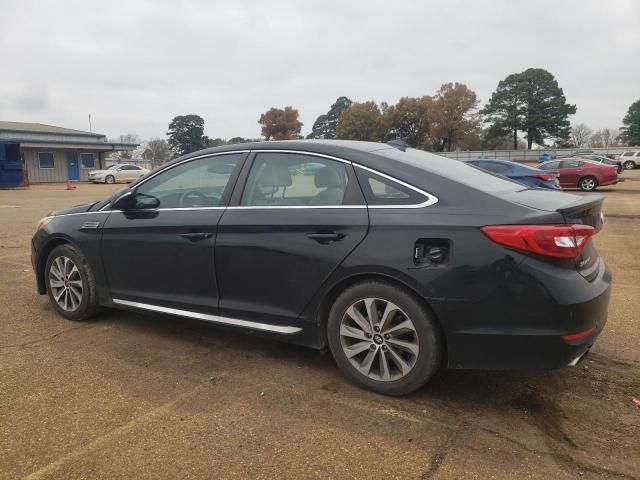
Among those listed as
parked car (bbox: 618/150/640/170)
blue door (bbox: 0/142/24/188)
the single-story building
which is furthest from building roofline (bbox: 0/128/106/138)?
parked car (bbox: 618/150/640/170)

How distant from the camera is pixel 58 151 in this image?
119 feet

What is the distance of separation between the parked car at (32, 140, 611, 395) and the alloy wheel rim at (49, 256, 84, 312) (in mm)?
364

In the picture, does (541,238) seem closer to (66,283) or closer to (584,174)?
(66,283)

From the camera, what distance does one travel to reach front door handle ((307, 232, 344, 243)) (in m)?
3.16

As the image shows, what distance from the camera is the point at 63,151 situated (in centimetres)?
3666

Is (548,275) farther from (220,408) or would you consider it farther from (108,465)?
(108,465)

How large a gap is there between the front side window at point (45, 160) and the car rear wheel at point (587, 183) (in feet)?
108

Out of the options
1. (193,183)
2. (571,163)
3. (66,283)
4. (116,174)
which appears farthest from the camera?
(116,174)

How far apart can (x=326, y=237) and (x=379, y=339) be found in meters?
0.69

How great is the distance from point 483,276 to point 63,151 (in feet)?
129

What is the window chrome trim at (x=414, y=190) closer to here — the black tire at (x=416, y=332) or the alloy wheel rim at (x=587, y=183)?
the black tire at (x=416, y=332)

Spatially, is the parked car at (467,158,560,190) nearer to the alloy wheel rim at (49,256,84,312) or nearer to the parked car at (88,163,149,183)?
the alloy wheel rim at (49,256,84,312)

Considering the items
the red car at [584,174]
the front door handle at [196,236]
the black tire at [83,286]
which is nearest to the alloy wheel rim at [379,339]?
the front door handle at [196,236]

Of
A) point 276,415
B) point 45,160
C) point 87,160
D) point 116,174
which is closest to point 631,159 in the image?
point 116,174
